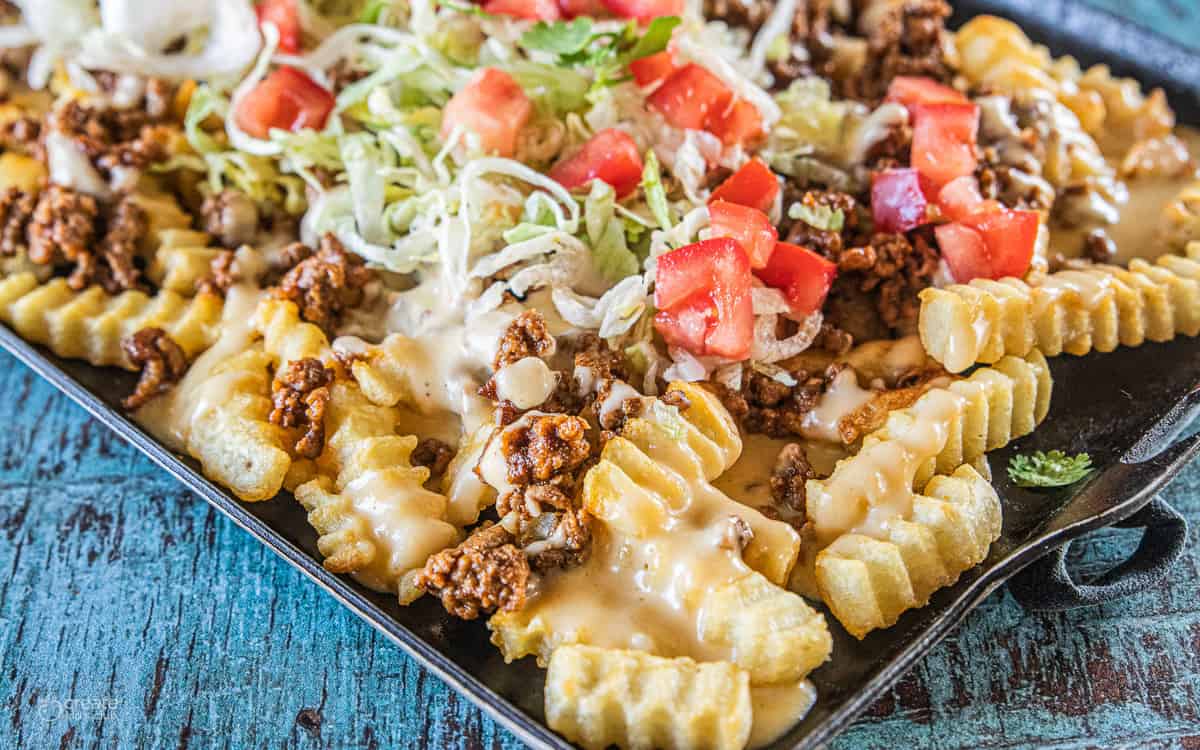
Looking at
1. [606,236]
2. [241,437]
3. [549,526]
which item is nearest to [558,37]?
[606,236]

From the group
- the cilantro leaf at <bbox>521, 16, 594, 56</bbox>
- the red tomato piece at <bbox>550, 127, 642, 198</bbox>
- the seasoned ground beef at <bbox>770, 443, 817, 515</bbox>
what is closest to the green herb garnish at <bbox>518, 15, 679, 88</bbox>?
the cilantro leaf at <bbox>521, 16, 594, 56</bbox>

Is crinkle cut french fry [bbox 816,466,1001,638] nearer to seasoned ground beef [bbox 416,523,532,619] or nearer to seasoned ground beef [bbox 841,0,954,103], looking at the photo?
seasoned ground beef [bbox 416,523,532,619]

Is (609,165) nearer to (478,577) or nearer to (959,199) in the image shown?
(959,199)

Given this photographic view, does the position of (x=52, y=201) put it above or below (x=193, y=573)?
above

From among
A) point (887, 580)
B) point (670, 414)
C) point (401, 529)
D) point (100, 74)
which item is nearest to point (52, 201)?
point (100, 74)

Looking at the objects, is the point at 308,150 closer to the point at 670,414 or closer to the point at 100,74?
the point at 100,74

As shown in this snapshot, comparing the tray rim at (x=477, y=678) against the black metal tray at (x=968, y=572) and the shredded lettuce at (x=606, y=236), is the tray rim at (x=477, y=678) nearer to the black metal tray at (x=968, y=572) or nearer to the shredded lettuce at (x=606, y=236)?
the black metal tray at (x=968, y=572)
